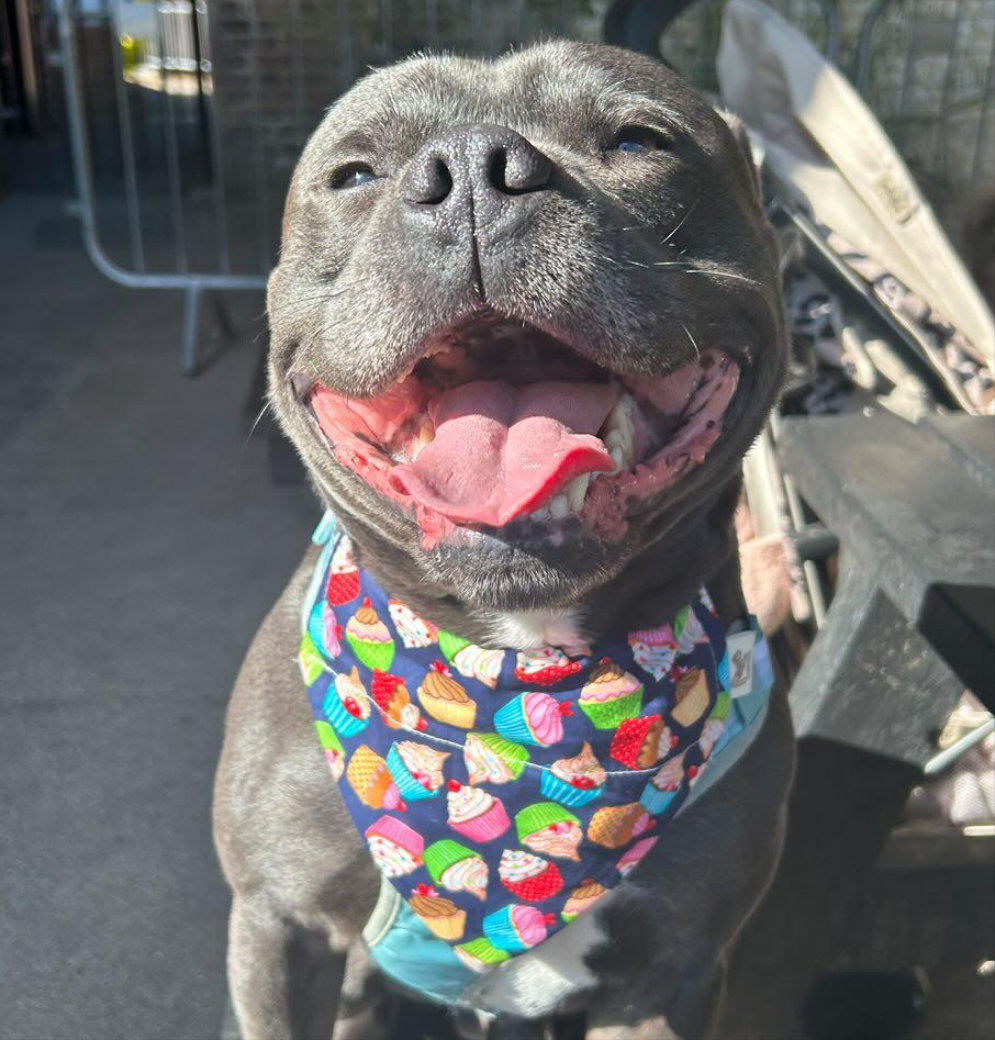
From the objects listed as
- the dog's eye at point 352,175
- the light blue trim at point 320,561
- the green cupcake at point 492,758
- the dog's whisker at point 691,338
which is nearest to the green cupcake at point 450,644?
the green cupcake at point 492,758

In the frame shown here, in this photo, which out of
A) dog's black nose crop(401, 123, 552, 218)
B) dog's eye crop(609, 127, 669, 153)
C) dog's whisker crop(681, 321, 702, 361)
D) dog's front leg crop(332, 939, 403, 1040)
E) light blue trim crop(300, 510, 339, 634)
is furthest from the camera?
dog's front leg crop(332, 939, 403, 1040)

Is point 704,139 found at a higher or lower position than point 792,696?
higher

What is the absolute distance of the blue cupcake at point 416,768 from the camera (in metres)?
1.73

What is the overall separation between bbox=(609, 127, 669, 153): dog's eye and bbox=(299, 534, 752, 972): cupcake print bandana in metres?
0.62

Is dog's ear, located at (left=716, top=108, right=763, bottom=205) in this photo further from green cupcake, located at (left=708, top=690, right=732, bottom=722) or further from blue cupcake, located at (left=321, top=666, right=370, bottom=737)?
blue cupcake, located at (left=321, top=666, right=370, bottom=737)

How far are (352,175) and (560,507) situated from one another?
0.56 meters

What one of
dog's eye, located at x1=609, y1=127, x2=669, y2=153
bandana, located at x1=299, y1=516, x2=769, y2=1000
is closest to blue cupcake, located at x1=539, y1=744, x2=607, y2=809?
bandana, located at x1=299, y1=516, x2=769, y2=1000

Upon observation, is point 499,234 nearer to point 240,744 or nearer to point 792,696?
point 240,744

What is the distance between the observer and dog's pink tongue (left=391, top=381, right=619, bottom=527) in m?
1.41

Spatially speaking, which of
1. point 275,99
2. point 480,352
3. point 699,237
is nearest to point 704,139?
point 699,237

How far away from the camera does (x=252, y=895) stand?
179cm

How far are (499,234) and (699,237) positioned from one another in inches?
14.7

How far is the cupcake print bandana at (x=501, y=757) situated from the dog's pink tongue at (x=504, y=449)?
1.06 feet

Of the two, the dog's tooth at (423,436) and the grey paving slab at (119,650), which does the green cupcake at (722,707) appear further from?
the grey paving slab at (119,650)
